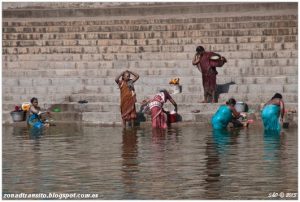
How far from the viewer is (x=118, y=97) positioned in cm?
2017

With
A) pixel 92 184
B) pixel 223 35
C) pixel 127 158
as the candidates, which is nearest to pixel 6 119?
pixel 223 35

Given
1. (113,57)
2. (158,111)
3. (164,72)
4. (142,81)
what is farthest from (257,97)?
(113,57)

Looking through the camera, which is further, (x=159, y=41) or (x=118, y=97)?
(x=159, y=41)

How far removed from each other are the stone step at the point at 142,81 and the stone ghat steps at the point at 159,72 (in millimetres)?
283

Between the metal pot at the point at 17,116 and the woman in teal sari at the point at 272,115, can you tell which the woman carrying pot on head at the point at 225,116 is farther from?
the metal pot at the point at 17,116

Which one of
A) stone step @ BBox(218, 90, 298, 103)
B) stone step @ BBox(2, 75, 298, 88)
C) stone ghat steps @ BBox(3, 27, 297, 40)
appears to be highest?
stone ghat steps @ BBox(3, 27, 297, 40)

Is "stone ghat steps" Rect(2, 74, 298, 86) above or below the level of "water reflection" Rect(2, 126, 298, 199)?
above

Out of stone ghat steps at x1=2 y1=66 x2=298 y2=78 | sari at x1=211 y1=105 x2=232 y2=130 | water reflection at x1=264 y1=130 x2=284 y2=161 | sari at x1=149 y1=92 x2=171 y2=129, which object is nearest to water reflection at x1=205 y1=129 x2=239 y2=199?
sari at x1=211 y1=105 x2=232 y2=130

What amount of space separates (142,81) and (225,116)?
11.6 ft

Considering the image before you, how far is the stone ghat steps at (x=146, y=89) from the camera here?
19.8m

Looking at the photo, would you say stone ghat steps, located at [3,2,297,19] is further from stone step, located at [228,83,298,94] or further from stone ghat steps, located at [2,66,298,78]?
stone step, located at [228,83,298,94]

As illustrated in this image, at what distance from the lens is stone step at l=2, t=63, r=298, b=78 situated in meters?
20.9

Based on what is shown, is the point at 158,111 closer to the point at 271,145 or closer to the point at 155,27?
the point at 271,145

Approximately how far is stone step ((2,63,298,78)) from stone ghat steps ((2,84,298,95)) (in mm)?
759
